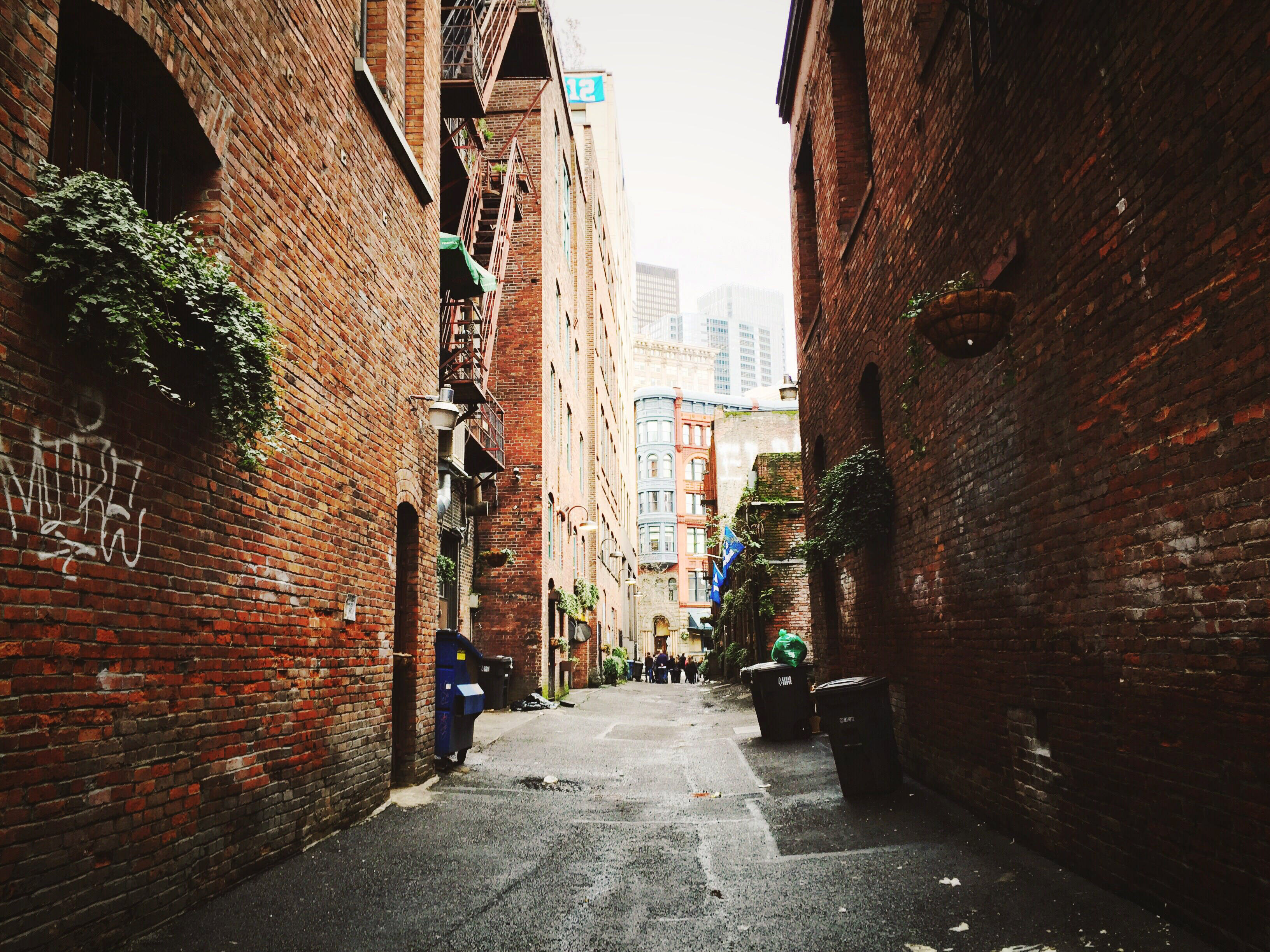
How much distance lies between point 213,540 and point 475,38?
10013 millimetres

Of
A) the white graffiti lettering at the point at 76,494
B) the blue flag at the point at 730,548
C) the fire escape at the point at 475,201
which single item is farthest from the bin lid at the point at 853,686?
the blue flag at the point at 730,548

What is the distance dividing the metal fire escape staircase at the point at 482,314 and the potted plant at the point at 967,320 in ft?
28.1

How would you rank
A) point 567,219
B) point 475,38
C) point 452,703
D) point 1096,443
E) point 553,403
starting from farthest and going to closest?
point 567,219 → point 553,403 → point 475,38 → point 452,703 → point 1096,443

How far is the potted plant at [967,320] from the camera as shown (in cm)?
550

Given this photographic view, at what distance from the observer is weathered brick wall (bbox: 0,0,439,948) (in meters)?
3.45

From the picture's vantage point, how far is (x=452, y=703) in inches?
369

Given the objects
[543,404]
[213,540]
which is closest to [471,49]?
[543,404]

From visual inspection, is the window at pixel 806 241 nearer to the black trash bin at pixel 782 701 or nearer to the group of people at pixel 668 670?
the black trash bin at pixel 782 701

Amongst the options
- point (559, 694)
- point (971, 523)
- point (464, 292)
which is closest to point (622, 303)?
point (559, 694)

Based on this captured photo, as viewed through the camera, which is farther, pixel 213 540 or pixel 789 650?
pixel 789 650

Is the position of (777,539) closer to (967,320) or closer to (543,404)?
(543,404)

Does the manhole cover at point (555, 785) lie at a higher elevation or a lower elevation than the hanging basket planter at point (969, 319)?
lower

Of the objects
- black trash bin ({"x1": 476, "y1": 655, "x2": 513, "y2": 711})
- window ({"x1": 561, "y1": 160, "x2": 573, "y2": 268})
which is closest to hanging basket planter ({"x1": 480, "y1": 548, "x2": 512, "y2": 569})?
black trash bin ({"x1": 476, "y1": 655, "x2": 513, "y2": 711})

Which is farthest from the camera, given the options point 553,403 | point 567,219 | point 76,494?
point 567,219
